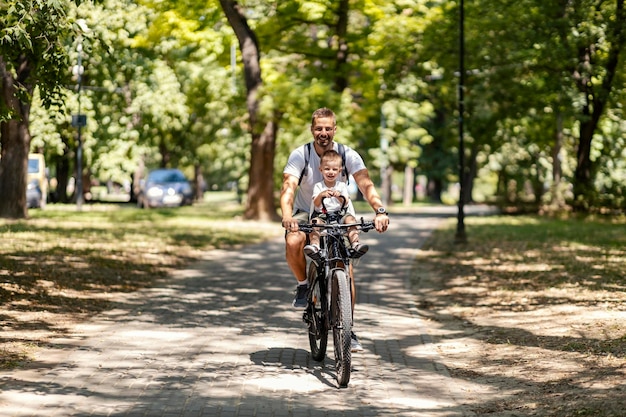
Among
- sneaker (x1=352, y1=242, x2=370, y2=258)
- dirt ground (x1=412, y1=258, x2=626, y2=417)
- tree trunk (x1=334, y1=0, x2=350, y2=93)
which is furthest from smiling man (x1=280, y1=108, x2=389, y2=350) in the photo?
tree trunk (x1=334, y1=0, x2=350, y2=93)

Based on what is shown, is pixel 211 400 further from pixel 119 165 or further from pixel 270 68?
pixel 119 165

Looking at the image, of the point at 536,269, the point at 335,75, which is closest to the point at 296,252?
the point at 536,269

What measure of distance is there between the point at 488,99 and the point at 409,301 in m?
Answer: 16.7

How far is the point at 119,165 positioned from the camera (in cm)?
4353

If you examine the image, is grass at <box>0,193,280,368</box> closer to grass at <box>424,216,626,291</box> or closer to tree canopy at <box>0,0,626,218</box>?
tree canopy at <box>0,0,626,218</box>

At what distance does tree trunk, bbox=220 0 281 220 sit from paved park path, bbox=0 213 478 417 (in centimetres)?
1591

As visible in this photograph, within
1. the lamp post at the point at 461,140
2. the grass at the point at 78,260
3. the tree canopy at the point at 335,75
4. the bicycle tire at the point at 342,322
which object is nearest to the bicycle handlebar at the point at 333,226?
the bicycle tire at the point at 342,322

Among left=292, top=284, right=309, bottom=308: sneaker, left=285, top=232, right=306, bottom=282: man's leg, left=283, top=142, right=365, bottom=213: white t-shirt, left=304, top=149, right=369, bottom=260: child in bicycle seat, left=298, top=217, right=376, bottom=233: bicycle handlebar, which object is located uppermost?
left=283, top=142, right=365, bottom=213: white t-shirt

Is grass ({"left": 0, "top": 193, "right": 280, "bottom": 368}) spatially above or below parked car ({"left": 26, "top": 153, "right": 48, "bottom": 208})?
below

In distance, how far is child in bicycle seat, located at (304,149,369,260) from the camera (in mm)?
7723

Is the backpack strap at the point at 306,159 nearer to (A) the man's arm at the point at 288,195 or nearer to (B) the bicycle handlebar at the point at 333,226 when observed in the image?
(A) the man's arm at the point at 288,195

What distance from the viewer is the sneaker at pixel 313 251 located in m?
7.70

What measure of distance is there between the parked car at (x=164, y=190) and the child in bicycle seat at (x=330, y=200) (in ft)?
123

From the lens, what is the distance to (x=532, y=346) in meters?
9.19
